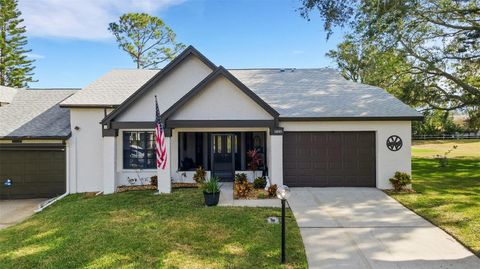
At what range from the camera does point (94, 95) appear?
1434cm

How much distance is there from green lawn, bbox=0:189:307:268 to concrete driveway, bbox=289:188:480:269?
55 cm

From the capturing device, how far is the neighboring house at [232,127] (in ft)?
40.6

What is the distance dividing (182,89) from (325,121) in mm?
6621

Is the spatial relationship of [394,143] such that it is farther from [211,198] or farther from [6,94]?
[6,94]

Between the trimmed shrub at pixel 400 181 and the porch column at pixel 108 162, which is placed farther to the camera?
the porch column at pixel 108 162

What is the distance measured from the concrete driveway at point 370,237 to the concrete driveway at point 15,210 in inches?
382

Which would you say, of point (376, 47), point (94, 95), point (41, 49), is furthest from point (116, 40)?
point (376, 47)

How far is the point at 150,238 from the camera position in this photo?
738 centimetres

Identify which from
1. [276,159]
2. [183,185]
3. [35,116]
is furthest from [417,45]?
[35,116]

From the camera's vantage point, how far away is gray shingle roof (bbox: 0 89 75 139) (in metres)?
13.7

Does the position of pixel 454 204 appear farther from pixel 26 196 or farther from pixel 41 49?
pixel 41 49

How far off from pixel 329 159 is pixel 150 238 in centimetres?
852

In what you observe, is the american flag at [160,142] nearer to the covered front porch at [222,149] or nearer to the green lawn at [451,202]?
the covered front porch at [222,149]

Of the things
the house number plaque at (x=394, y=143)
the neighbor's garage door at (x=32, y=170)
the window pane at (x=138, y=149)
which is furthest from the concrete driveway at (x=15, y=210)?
the house number plaque at (x=394, y=143)
